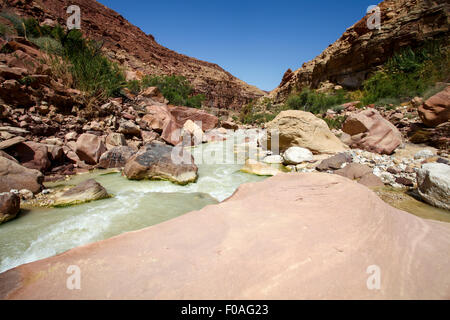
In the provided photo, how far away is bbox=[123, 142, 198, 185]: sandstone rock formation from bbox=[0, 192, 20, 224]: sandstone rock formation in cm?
148

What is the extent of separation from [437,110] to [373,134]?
1.25 meters

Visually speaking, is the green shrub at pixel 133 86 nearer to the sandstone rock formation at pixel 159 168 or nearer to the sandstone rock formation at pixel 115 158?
the sandstone rock formation at pixel 115 158

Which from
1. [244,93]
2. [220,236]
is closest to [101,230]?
[220,236]

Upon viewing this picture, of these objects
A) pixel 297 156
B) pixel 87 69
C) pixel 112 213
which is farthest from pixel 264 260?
pixel 87 69

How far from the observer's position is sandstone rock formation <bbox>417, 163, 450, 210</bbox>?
2256 millimetres

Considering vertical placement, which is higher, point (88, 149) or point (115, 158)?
point (88, 149)

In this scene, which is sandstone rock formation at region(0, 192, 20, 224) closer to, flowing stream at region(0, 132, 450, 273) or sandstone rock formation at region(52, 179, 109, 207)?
flowing stream at region(0, 132, 450, 273)

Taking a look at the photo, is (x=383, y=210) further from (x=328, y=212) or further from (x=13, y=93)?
(x=13, y=93)


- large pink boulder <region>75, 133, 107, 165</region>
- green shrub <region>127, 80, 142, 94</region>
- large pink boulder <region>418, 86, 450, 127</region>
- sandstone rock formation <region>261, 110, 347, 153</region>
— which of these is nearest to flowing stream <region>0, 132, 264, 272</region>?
large pink boulder <region>75, 133, 107, 165</region>

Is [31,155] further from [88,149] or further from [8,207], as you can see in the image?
[8,207]

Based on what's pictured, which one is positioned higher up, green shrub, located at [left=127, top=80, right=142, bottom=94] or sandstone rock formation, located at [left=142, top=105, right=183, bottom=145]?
green shrub, located at [left=127, top=80, right=142, bottom=94]

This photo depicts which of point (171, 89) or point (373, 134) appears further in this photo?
point (171, 89)

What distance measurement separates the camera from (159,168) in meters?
3.46

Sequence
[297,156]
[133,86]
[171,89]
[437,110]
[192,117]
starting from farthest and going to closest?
[171,89] → [133,86] → [192,117] → [297,156] → [437,110]
